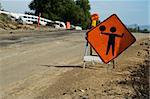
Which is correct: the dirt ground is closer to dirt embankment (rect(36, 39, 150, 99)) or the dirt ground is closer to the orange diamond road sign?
dirt embankment (rect(36, 39, 150, 99))

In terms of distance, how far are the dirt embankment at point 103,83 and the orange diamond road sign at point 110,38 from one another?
0.53 meters

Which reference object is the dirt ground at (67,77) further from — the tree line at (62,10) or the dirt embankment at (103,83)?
the tree line at (62,10)

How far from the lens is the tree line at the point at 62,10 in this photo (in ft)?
244

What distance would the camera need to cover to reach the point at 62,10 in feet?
245

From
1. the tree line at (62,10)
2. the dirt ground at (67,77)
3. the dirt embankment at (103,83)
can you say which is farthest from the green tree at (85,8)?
the dirt embankment at (103,83)

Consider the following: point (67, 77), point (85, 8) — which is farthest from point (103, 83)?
point (85, 8)

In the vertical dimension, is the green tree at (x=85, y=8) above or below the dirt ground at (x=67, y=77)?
above

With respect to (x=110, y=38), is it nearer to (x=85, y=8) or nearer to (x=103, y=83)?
(x=103, y=83)

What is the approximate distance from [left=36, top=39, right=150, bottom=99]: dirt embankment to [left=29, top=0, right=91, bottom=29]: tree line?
59551mm

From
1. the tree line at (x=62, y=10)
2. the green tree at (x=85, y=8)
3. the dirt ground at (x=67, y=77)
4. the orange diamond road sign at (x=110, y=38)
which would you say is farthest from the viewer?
the green tree at (x=85, y=8)

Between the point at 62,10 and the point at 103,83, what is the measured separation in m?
63.6

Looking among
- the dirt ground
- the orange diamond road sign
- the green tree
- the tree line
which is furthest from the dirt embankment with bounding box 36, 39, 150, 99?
the green tree

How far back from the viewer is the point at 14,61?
1550cm

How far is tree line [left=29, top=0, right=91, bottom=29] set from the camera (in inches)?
2934
